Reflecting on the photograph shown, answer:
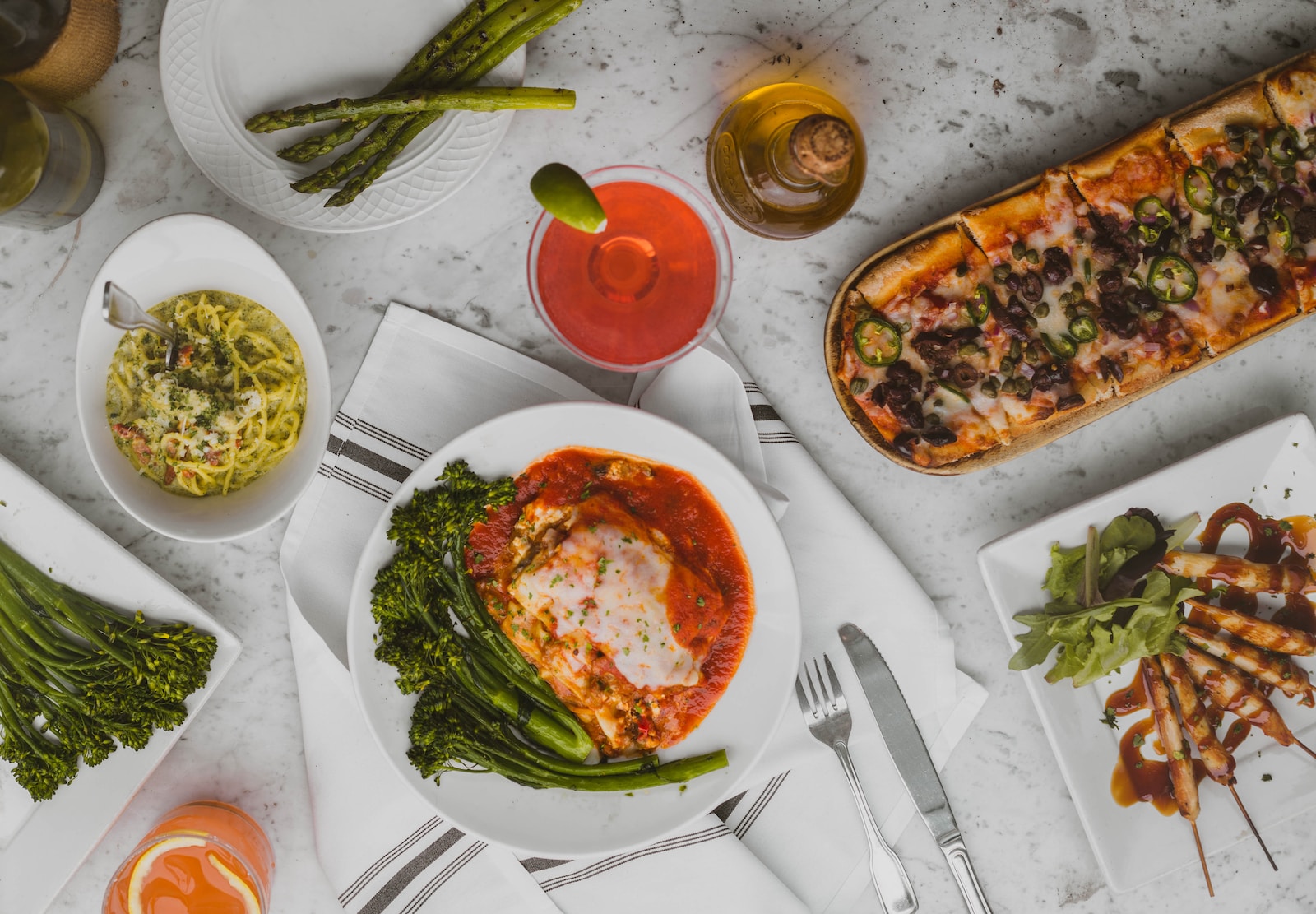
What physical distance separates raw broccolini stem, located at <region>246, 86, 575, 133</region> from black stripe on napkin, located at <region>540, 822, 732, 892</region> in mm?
3274

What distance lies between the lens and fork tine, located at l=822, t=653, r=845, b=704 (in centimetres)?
370

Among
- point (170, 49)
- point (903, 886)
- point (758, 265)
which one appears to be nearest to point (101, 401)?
point (170, 49)

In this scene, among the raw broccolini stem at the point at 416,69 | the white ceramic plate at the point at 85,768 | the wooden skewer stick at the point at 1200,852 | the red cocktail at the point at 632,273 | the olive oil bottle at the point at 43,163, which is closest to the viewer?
the olive oil bottle at the point at 43,163

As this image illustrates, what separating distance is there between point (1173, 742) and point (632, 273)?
334 centimetres

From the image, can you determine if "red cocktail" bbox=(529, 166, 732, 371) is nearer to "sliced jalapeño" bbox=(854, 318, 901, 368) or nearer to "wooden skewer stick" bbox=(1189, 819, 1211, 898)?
"sliced jalapeño" bbox=(854, 318, 901, 368)

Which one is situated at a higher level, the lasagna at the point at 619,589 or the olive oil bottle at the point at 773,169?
the olive oil bottle at the point at 773,169

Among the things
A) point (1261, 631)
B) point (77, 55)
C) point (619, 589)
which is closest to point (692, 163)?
point (619, 589)

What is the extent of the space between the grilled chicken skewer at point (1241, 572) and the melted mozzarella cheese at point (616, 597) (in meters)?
2.37

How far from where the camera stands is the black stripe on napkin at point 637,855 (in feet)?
12.2

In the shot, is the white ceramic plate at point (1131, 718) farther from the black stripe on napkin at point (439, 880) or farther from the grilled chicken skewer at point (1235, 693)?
the black stripe on napkin at point (439, 880)

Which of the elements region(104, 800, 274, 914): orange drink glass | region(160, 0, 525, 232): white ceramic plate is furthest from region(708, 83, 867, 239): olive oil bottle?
region(104, 800, 274, 914): orange drink glass

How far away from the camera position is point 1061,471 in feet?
12.5

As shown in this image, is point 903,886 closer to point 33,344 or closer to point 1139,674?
point 1139,674

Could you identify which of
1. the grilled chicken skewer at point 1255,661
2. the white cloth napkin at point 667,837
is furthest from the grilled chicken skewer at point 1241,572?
the white cloth napkin at point 667,837
